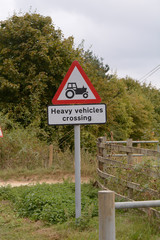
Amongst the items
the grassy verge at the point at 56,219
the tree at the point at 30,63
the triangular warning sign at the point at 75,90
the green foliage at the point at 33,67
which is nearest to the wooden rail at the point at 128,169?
the grassy verge at the point at 56,219

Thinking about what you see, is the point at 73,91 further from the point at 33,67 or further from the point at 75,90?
the point at 33,67

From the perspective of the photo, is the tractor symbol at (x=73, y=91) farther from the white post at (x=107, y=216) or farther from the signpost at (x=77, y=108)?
the white post at (x=107, y=216)

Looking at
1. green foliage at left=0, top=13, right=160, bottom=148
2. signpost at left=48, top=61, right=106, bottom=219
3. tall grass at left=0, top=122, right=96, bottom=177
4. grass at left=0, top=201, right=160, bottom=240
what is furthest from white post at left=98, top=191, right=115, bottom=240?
green foliage at left=0, top=13, right=160, bottom=148

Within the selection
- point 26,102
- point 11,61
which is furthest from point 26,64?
point 26,102

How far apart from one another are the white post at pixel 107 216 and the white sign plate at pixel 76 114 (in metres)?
3.41

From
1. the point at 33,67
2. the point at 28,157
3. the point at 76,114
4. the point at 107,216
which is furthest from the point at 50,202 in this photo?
the point at 33,67

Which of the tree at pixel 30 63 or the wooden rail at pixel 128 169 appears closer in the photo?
the wooden rail at pixel 128 169

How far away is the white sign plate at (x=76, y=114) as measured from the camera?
580 cm

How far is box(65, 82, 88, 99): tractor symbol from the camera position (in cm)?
581

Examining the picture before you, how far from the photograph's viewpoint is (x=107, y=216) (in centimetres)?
237

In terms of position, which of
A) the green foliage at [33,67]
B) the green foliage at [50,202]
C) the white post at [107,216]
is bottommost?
the green foliage at [50,202]

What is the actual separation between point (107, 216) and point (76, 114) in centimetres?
352

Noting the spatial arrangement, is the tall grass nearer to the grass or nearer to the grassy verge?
the grassy verge

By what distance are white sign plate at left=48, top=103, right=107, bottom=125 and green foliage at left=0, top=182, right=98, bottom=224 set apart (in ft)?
4.48
